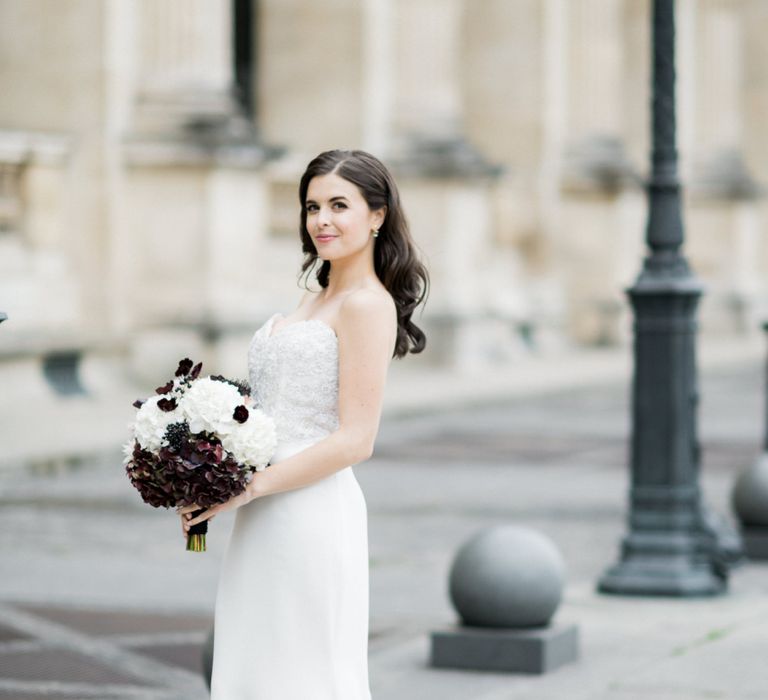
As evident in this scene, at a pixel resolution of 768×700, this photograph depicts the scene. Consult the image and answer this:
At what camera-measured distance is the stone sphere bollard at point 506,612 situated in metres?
7.49

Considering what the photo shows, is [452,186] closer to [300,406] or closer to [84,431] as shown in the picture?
[84,431]

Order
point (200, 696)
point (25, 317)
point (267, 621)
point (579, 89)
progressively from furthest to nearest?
point (579, 89)
point (25, 317)
point (200, 696)
point (267, 621)

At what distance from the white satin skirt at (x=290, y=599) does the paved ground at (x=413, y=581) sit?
8.46 ft

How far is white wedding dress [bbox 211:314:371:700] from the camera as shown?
4531 millimetres

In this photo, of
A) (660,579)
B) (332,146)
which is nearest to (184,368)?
(660,579)

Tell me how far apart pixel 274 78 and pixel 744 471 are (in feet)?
47.4

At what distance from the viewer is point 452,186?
2500cm

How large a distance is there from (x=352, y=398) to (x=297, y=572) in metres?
0.42

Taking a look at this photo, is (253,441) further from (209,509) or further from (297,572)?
(297,572)

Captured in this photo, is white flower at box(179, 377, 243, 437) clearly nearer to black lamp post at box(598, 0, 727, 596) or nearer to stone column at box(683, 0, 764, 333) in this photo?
black lamp post at box(598, 0, 727, 596)

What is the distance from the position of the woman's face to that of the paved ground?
9.41 feet

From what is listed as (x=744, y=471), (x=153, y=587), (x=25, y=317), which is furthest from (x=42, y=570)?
(x=25, y=317)

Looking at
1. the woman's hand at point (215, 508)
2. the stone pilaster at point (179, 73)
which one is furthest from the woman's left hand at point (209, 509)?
the stone pilaster at point (179, 73)

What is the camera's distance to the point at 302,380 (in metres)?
4.56
